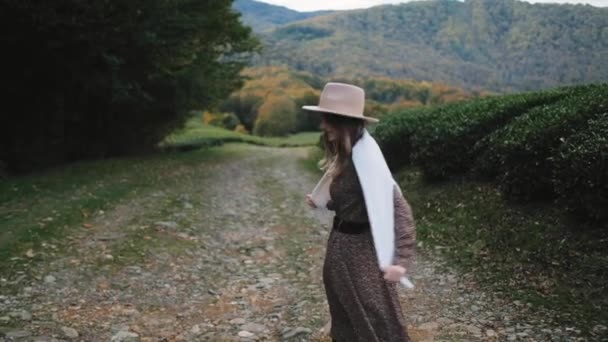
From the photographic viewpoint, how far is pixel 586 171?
6262mm

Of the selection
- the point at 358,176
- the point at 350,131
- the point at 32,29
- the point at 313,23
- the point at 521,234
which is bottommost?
the point at 521,234

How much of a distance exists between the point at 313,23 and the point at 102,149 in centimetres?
14127

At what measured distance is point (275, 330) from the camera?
563 cm

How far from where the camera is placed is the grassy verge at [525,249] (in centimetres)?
568

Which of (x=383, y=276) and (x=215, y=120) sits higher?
(x=383, y=276)

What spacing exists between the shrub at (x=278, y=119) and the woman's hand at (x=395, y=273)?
5138 centimetres

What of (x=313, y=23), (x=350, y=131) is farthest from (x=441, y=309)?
(x=313, y=23)

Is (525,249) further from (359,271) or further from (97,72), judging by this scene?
(97,72)

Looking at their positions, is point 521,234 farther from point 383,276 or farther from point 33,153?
point 33,153

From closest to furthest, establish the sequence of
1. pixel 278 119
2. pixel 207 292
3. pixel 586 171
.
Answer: pixel 586 171
pixel 207 292
pixel 278 119

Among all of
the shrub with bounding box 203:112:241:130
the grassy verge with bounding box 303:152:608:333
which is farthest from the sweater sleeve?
the shrub with bounding box 203:112:241:130

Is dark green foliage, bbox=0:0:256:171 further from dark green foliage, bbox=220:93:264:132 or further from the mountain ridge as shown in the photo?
dark green foliage, bbox=220:93:264:132

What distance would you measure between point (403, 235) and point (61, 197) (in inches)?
406

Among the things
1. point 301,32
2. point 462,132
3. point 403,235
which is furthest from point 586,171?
point 301,32
